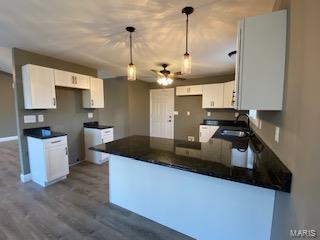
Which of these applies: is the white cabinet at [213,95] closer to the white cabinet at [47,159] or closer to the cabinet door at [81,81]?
the cabinet door at [81,81]

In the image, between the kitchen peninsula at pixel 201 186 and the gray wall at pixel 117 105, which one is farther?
the gray wall at pixel 117 105

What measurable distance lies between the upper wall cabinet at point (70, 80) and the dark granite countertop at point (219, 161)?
2.12 metres

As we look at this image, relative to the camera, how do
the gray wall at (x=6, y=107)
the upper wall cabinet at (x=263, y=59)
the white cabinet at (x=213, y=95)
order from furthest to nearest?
the gray wall at (x=6, y=107)
the white cabinet at (x=213, y=95)
the upper wall cabinet at (x=263, y=59)

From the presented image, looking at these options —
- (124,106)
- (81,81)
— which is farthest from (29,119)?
(124,106)

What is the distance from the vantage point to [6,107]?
6035 millimetres

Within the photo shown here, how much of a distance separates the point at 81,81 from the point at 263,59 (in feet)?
11.6

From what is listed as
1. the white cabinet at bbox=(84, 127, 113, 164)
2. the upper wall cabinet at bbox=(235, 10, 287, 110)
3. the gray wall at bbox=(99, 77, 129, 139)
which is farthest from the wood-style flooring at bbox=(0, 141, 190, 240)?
the gray wall at bbox=(99, 77, 129, 139)

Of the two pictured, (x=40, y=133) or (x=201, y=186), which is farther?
(x=40, y=133)

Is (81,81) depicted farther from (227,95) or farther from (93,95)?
(227,95)

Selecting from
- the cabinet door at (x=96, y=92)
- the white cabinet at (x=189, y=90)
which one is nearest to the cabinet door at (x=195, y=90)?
the white cabinet at (x=189, y=90)

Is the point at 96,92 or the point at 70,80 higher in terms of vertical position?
the point at 70,80

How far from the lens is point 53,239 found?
1.71 metres

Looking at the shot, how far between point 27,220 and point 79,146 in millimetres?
2136

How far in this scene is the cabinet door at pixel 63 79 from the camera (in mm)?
3161
